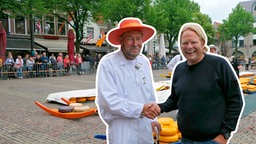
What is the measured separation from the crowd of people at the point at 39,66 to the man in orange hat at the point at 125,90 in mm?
15384

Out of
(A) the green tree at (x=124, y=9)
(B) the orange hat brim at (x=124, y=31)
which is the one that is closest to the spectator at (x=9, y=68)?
(A) the green tree at (x=124, y=9)

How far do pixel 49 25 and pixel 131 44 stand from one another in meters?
31.0

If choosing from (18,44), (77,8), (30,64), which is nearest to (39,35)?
(18,44)

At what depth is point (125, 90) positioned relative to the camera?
2252mm

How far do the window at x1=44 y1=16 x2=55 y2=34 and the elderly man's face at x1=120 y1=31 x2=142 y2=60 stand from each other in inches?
1198

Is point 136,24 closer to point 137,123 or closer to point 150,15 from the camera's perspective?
point 137,123

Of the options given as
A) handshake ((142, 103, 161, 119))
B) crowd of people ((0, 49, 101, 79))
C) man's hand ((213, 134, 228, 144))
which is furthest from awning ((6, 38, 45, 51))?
man's hand ((213, 134, 228, 144))

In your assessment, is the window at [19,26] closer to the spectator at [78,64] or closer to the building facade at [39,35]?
the building facade at [39,35]

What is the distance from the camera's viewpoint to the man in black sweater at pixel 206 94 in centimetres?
202

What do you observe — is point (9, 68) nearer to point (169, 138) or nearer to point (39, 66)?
point (39, 66)

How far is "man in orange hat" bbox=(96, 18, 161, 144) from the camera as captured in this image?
7.13 ft

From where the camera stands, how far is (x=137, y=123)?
2.30 meters

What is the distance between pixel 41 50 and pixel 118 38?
85.8 ft

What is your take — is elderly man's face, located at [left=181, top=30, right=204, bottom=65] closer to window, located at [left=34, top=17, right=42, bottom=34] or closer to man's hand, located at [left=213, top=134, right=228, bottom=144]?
man's hand, located at [left=213, top=134, right=228, bottom=144]
